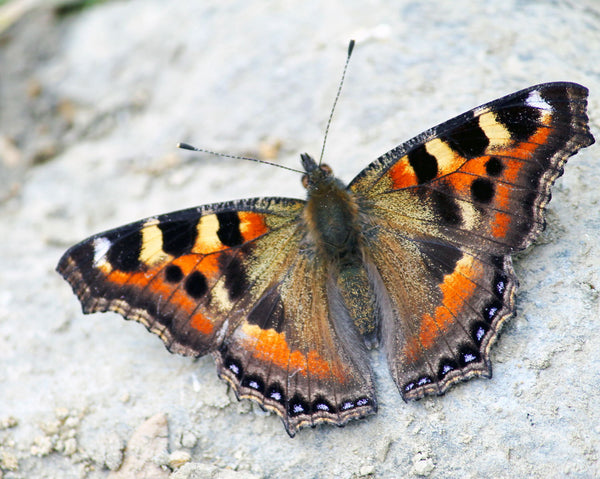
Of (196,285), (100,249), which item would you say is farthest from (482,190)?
(100,249)

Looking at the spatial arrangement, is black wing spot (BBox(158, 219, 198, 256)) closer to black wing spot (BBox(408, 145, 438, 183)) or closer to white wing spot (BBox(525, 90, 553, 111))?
black wing spot (BBox(408, 145, 438, 183))

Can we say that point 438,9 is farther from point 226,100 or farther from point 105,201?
point 105,201

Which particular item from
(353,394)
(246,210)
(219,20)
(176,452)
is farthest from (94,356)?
(219,20)

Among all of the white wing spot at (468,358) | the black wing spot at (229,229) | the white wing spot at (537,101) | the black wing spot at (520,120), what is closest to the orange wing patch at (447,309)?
the white wing spot at (468,358)

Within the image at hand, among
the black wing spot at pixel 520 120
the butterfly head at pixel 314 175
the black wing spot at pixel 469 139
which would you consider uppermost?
the black wing spot at pixel 520 120

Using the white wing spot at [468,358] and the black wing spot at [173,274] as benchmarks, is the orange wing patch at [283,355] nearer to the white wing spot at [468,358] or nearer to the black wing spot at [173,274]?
the black wing spot at [173,274]

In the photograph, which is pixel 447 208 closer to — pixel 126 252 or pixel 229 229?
pixel 229 229

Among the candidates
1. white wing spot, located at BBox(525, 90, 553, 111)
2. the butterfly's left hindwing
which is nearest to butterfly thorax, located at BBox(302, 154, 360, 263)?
the butterfly's left hindwing
